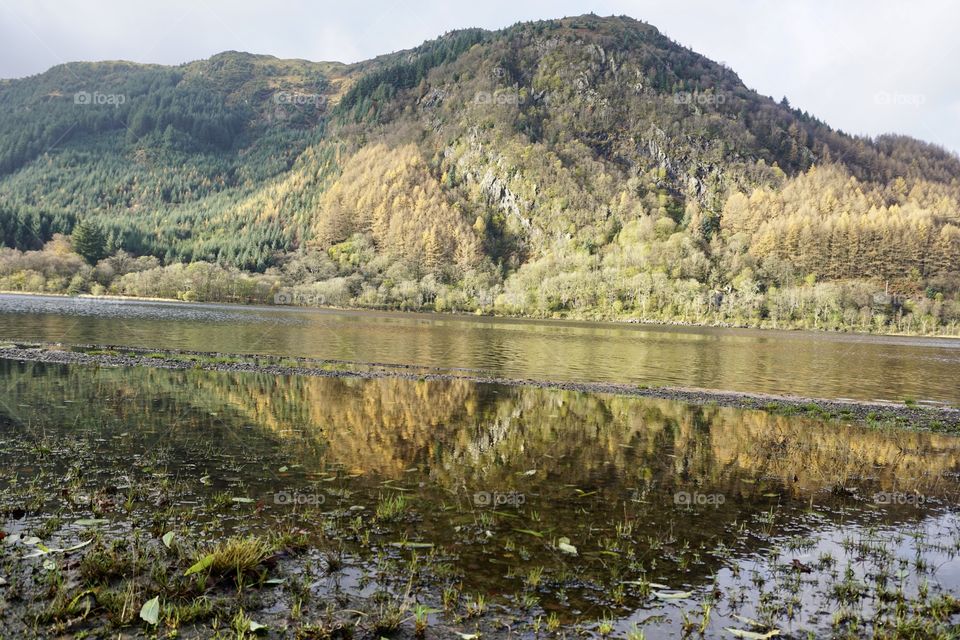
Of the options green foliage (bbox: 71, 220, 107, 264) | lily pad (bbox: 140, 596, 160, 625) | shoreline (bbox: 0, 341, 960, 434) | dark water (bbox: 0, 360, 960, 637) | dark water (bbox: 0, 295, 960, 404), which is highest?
green foliage (bbox: 71, 220, 107, 264)

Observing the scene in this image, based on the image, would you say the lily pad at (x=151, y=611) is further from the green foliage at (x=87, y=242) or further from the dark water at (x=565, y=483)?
the green foliage at (x=87, y=242)

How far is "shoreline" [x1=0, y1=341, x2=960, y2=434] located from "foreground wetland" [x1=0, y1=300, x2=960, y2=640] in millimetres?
5480

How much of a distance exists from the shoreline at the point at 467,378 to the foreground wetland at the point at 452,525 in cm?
548

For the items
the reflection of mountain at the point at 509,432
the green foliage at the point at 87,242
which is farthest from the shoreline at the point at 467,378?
the green foliage at the point at 87,242

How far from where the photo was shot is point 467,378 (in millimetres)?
39188

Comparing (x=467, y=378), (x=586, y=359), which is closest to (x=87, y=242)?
(x=586, y=359)

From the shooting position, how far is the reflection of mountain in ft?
54.6

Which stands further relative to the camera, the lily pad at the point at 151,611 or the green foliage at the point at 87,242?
the green foliage at the point at 87,242

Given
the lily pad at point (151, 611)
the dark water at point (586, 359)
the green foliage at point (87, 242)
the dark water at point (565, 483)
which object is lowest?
the dark water at point (586, 359)

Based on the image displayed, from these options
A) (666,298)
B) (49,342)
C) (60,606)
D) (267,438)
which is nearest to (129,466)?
(267,438)

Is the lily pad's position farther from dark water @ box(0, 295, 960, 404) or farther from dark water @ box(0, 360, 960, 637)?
dark water @ box(0, 295, 960, 404)

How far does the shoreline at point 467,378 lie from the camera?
99.2ft

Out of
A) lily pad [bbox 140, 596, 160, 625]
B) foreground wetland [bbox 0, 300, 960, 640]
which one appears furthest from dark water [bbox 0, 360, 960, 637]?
lily pad [bbox 140, 596, 160, 625]

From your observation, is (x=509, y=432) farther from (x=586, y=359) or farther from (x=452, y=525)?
(x=586, y=359)
